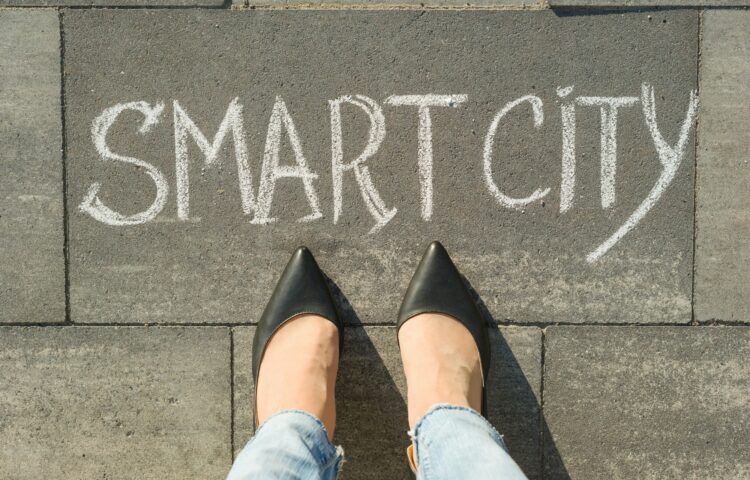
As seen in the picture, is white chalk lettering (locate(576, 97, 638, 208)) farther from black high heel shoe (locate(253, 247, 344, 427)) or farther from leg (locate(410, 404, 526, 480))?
black high heel shoe (locate(253, 247, 344, 427))

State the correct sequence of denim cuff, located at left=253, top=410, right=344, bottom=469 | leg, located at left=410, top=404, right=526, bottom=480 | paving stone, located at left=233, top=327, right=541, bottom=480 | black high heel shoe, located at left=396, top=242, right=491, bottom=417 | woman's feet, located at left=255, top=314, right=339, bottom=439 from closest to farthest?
leg, located at left=410, top=404, right=526, bottom=480 → denim cuff, located at left=253, top=410, right=344, bottom=469 → woman's feet, located at left=255, top=314, right=339, bottom=439 → black high heel shoe, located at left=396, top=242, right=491, bottom=417 → paving stone, located at left=233, top=327, right=541, bottom=480

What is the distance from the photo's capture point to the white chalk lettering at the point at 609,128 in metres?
2.48

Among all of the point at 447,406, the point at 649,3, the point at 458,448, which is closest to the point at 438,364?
the point at 447,406

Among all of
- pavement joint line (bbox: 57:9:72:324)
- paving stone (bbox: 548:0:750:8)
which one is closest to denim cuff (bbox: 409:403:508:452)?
pavement joint line (bbox: 57:9:72:324)

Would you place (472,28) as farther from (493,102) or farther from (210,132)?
(210,132)

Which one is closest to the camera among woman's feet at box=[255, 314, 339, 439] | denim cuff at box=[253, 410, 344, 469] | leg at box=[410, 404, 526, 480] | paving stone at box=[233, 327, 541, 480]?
→ leg at box=[410, 404, 526, 480]

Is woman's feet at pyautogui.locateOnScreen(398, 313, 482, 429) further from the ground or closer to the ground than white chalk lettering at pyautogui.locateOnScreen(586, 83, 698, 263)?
closer to the ground

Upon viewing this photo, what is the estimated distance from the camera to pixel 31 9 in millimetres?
2490

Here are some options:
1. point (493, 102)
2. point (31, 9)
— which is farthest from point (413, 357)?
point (31, 9)

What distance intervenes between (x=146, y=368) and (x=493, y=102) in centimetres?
189

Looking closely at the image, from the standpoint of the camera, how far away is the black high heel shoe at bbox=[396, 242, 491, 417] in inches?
96.0

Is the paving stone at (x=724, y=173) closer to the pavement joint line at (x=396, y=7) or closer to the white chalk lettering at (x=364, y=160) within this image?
the pavement joint line at (x=396, y=7)

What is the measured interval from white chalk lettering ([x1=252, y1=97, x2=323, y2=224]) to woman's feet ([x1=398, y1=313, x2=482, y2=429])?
66 cm

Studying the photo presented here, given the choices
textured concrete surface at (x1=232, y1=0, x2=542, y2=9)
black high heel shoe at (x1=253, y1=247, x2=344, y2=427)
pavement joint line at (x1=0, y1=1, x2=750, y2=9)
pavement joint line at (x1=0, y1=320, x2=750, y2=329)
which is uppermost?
textured concrete surface at (x1=232, y1=0, x2=542, y2=9)
